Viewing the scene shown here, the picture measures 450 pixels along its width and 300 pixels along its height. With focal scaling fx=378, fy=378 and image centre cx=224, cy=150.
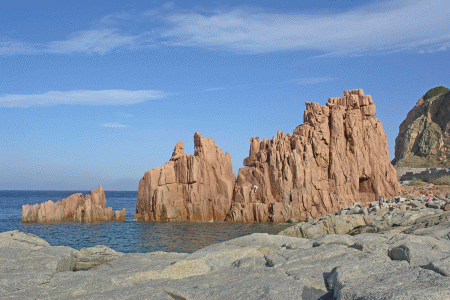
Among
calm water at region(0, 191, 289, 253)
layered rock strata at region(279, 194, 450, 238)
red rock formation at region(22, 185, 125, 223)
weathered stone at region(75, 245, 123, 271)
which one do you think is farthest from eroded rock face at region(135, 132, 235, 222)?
weathered stone at region(75, 245, 123, 271)

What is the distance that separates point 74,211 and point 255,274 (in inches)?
1828

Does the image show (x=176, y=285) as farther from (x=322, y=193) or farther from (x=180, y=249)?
(x=322, y=193)

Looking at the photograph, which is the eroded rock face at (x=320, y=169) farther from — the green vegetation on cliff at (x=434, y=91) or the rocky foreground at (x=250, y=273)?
the green vegetation on cliff at (x=434, y=91)

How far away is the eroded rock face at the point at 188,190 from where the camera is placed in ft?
169

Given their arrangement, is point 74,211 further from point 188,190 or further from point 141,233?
point 141,233

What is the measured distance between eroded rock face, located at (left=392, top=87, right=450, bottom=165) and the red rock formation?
69.6 meters

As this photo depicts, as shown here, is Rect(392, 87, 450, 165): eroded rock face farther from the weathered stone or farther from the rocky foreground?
the weathered stone

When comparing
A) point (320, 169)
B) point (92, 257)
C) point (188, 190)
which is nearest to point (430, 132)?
point (320, 169)

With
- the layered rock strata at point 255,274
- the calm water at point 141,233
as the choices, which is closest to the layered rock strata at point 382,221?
the calm water at point 141,233

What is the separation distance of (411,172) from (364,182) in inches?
1174

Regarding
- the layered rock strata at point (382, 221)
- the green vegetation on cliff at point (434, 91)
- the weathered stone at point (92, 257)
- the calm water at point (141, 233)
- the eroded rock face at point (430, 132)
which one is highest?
the green vegetation on cliff at point (434, 91)

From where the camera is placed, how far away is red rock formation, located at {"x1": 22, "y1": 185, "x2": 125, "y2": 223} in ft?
166

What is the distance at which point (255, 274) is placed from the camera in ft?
37.6

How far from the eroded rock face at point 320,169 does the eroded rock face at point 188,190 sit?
2.27 metres
